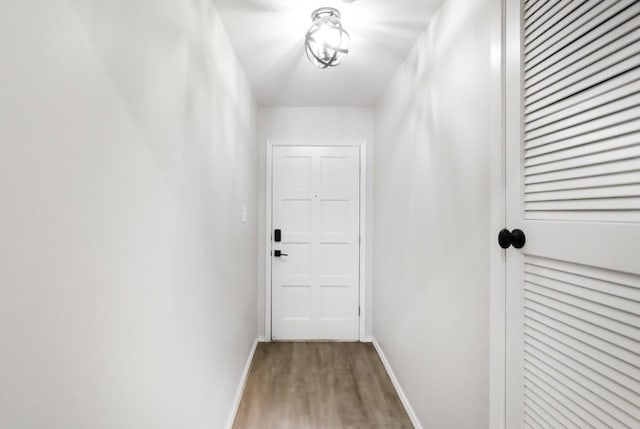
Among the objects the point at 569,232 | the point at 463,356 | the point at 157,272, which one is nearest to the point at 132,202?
the point at 157,272

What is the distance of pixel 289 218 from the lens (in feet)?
11.3

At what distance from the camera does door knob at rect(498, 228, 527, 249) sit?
1.05m

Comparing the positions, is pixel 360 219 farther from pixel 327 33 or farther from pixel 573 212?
pixel 573 212

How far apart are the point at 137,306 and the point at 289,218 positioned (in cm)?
251

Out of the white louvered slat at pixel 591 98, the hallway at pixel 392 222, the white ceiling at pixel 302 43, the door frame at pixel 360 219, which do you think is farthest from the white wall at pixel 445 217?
the door frame at pixel 360 219

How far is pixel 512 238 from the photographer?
1.08 metres

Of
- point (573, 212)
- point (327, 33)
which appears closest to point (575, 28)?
point (573, 212)

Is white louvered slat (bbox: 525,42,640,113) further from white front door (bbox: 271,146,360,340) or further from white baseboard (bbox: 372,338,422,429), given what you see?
white front door (bbox: 271,146,360,340)

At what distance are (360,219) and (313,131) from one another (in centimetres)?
105

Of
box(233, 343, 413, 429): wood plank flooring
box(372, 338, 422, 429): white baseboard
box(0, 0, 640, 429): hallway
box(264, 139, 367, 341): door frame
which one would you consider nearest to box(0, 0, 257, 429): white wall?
box(0, 0, 640, 429): hallway

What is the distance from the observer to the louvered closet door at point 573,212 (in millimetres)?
724

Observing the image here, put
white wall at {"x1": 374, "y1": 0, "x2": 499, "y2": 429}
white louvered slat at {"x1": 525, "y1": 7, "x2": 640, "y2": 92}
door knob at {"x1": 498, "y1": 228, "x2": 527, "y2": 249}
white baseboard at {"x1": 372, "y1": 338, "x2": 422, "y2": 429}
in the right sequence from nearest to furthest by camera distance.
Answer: white louvered slat at {"x1": 525, "y1": 7, "x2": 640, "y2": 92}
door knob at {"x1": 498, "y1": 228, "x2": 527, "y2": 249}
white wall at {"x1": 374, "y1": 0, "x2": 499, "y2": 429}
white baseboard at {"x1": 372, "y1": 338, "x2": 422, "y2": 429}

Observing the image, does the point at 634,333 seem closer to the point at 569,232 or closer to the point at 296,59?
the point at 569,232

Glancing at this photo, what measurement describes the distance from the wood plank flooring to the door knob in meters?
1.59
